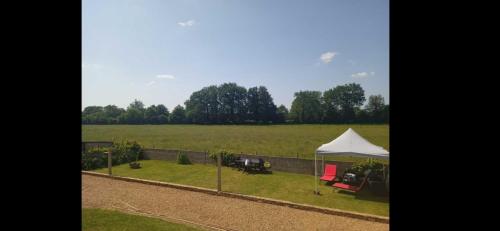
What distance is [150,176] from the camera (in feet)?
49.5

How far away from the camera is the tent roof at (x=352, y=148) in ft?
35.0

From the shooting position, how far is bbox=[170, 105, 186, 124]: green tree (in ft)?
263

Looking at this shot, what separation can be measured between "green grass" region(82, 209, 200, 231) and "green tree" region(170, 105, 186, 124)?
72.0 m

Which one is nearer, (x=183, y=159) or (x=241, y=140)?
(x=183, y=159)

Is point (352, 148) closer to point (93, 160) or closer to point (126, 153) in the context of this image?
point (93, 160)

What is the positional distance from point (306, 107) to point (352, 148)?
74264 mm

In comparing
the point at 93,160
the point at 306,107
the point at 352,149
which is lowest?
the point at 93,160

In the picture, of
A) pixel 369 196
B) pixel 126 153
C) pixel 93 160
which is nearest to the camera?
pixel 369 196

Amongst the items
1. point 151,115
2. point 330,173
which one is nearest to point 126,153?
point 330,173

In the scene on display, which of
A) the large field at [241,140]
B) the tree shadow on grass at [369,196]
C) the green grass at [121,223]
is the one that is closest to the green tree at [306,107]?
the large field at [241,140]

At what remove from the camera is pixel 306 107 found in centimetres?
8438
